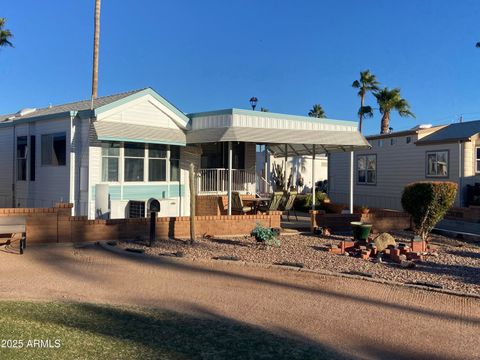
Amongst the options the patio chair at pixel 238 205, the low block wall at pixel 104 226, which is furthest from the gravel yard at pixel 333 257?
the patio chair at pixel 238 205

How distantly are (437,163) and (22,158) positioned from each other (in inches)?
608

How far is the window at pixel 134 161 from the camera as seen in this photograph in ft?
46.5

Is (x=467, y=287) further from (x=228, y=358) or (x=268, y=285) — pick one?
(x=228, y=358)

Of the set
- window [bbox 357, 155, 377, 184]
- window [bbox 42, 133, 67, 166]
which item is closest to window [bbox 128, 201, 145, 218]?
window [bbox 42, 133, 67, 166]

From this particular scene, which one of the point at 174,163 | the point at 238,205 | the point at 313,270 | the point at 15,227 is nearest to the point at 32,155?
→ the point at 174,163

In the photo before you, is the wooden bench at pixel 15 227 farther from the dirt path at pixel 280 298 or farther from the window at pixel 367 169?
the window at pixel 367 169

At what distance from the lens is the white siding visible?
789 inches

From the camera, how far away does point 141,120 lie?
47.0 feet

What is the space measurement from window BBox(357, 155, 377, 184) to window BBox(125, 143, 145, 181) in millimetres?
12527

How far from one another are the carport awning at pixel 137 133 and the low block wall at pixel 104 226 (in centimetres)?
264

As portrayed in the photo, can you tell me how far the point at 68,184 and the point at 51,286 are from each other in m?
6.84

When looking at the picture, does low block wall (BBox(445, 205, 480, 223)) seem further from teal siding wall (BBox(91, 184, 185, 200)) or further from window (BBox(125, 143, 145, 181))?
window (BBox(125, 143, 145, 181))

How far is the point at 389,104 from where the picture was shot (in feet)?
121

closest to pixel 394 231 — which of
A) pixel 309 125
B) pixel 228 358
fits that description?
pixel 309 125
